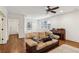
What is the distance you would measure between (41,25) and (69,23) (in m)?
0.60

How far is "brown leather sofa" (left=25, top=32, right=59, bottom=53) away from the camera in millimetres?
1687

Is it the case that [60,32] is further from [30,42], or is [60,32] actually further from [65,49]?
[30,42]

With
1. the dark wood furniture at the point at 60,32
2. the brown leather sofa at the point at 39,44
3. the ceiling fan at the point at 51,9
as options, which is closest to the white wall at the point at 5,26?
the brown leather sofa at the point at 39,44

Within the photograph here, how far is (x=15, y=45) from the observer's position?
5.60ft

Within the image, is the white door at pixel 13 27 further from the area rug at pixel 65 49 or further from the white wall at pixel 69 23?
the area rug at pixel 65 49

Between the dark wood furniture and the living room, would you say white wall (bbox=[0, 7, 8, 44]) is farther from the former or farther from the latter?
the dark wood furniture

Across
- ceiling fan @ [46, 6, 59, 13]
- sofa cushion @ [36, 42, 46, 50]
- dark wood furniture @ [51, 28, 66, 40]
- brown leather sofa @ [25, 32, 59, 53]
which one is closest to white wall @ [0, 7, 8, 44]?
brown leather sofa @ [25, 32, 59, 53]

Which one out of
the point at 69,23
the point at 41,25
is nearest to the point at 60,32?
the point at 69,23

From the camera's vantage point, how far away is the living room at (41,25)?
5.53 feet
